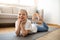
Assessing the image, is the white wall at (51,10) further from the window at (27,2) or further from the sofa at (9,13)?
the sofa at (9,13)

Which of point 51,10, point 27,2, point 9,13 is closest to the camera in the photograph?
point 9,13

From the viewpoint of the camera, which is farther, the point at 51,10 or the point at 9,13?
the point at 51,10

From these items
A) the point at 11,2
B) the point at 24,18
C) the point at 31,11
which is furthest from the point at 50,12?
the point at 24,18

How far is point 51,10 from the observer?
12.8 ft

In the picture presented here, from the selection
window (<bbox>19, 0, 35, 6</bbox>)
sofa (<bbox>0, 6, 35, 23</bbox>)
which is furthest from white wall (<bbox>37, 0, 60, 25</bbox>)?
sofa (<bbox>0, 6, 35, 23</bbox>)

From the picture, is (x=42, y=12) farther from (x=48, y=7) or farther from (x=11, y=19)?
(x=11, y=19)

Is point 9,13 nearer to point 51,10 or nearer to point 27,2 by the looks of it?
point 27,2

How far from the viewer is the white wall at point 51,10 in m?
3.75

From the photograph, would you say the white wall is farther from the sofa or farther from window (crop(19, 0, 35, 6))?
the sofa

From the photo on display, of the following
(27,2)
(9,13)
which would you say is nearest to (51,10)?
(27,2)

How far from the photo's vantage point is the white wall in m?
3.75

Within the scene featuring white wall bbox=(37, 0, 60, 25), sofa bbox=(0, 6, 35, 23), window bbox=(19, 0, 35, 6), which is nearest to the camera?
sofa bbox=(0, 6, 35, 23)

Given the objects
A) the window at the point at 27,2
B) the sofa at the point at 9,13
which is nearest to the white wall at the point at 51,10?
the window at the point at 27,2

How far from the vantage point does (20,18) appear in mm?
1688
